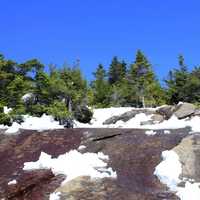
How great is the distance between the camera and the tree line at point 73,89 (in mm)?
39875

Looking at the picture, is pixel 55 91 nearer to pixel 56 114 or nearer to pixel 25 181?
pixel 56 114

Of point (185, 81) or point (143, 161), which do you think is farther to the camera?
point (185, 81)

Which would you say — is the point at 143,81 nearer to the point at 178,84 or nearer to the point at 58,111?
the point at 178,84

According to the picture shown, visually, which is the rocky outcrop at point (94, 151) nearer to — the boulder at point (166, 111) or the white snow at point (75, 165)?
the white snow at point (75, 165)

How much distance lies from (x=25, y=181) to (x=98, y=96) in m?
62.8

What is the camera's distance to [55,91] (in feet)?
148

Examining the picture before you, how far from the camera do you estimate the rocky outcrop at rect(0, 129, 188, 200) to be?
9.19 m

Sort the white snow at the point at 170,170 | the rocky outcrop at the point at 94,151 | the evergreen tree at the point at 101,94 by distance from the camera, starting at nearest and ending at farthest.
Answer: the rocky outcrop at the point at 94,151 < the white snow at the point at 170,170 < the evergreen tree at the point at 101,94

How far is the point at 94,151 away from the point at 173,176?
224cm

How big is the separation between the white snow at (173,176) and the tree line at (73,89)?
1061 inches

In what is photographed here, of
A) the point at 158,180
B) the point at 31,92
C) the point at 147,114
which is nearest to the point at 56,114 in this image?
the point at 31,92

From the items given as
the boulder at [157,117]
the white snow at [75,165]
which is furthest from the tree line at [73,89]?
the white snow at [75,165]

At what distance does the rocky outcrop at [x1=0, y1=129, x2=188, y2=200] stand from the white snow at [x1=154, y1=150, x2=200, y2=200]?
0.16m

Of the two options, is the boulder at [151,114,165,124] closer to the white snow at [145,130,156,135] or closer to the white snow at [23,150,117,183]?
the white snow at [145,130,156,135]
